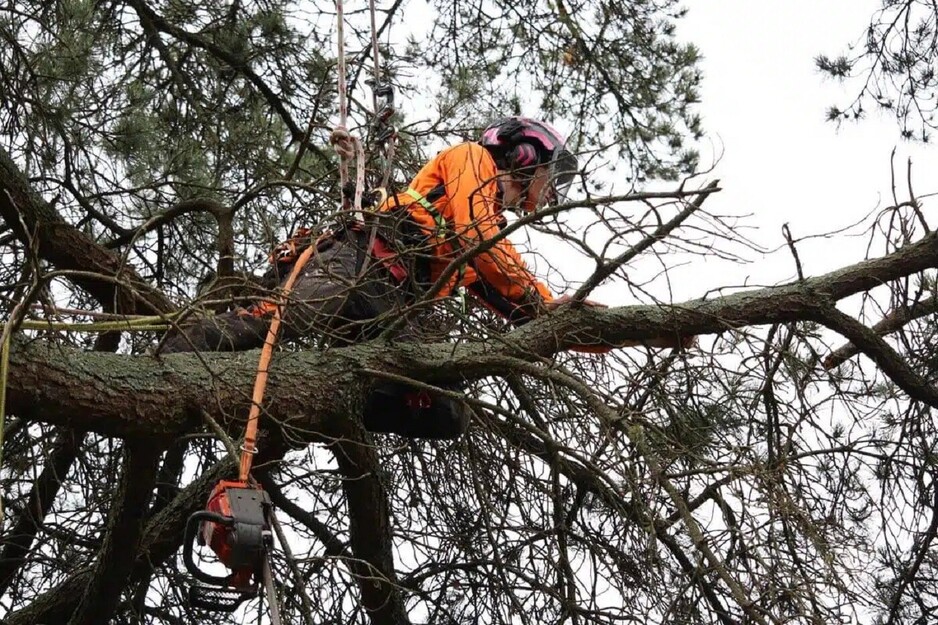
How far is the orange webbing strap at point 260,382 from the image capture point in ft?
10.9

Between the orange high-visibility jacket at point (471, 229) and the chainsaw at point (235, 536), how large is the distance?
914 mm

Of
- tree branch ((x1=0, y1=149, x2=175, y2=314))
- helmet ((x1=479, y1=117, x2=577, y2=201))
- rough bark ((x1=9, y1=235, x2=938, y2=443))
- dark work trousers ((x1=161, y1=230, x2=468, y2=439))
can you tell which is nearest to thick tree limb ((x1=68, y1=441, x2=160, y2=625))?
rough bark ((x1=9, y1=235, x2=938, y2=443))

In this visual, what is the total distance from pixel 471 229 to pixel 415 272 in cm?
26

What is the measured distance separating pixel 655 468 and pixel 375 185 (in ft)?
5.13

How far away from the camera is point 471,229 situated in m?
3.87

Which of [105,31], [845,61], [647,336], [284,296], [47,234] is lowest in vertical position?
[284,296]

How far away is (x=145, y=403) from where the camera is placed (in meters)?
3.33

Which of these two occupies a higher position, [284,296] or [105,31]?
[105,31]

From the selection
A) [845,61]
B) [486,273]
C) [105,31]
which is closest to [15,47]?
[105,31]

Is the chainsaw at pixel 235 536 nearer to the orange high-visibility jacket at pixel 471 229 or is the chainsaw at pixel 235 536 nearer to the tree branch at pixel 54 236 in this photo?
the orange high-visibility jacket at pixel 471 229

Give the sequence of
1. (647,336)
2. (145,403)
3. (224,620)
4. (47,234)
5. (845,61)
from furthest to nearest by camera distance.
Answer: (845,61)
(224,620)
(47,234)
(647,336)
(145,403)

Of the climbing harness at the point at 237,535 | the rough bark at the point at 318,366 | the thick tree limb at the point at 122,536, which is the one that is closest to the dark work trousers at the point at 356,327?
the rough bark at the point at 318,366

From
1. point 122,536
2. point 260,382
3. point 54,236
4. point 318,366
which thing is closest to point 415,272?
point 318,366

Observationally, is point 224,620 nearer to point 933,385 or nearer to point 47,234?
point 47,234
